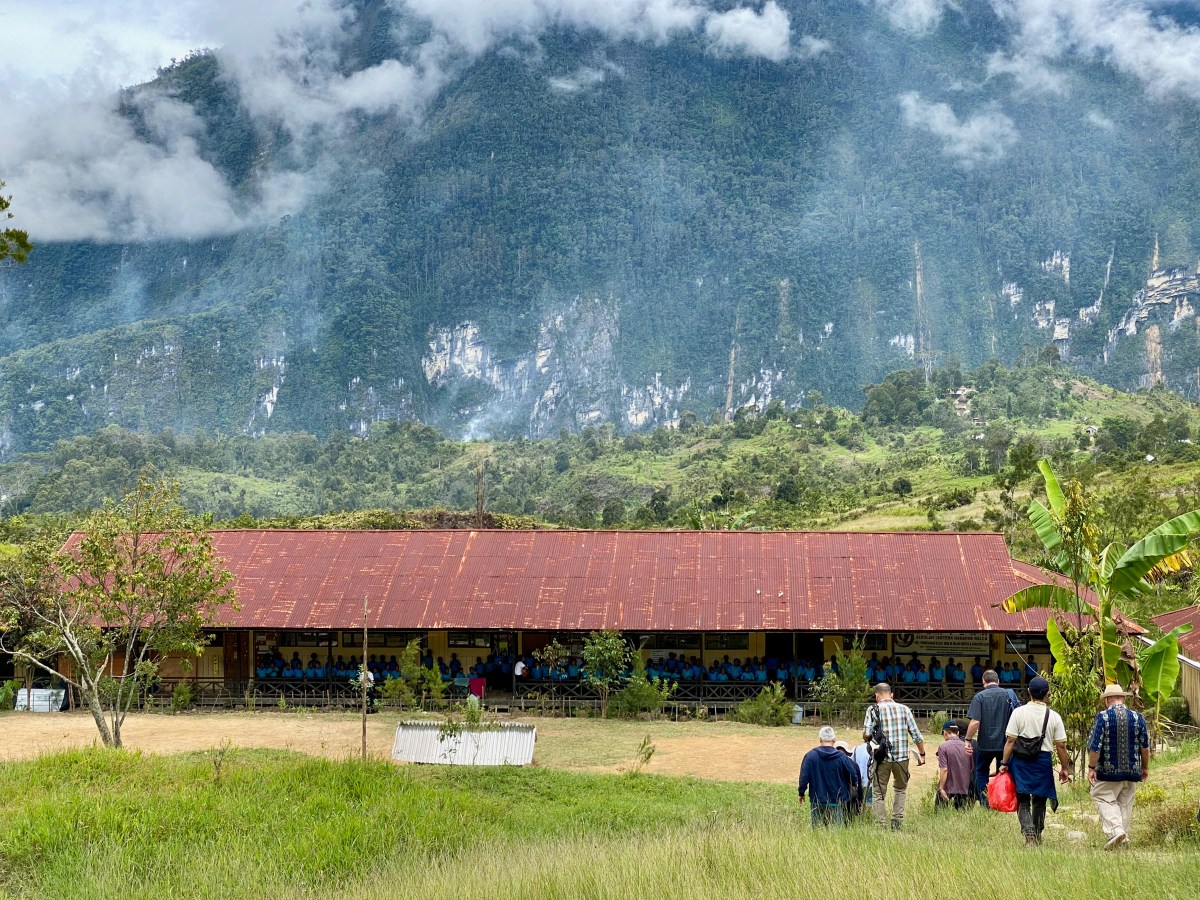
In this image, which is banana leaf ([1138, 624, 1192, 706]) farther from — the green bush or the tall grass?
the green bush

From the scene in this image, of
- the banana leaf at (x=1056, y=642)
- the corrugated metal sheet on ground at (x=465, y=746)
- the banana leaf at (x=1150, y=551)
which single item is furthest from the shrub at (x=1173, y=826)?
the corrugated metal sheet on ground at (x=465, y=746)

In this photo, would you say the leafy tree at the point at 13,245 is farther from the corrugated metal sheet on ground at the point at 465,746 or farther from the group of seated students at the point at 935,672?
the group of seated students at the point at 935,672

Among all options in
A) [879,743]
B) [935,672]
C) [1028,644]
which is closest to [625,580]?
[935,672]

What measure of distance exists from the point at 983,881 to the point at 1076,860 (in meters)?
0.91

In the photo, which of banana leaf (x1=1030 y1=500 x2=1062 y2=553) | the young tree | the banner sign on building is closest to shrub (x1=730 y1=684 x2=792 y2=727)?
the banner sign on building

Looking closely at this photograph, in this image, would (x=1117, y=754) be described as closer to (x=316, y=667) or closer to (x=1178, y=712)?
(x=1178, y=712)

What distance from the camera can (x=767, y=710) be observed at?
2167 cm

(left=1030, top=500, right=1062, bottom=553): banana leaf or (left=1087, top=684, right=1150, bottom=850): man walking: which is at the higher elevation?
(left=1030, top=500, right=1062, bottom=553): banana leaf

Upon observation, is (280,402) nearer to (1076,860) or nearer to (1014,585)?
(1014,585)

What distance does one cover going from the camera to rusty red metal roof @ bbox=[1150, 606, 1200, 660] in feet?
70.9

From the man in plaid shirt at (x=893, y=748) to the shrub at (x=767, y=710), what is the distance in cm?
1149

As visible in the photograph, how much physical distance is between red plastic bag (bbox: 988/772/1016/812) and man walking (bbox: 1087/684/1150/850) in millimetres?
582

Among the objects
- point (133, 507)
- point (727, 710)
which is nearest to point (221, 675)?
point (133, 507)

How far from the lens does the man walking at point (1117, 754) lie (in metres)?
8.45
